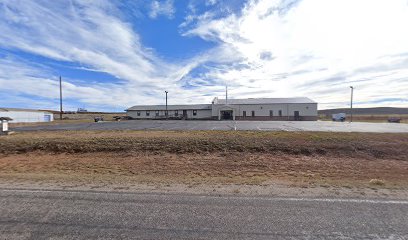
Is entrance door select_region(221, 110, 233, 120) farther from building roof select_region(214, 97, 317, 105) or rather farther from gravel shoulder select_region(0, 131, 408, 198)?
gravel shoulder select_region(0, 131, 408, 198)

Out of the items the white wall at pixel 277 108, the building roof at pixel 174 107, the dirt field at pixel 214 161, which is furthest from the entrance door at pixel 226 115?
the dirt field at pixel 214 161

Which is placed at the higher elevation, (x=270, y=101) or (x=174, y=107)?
(x=270, y=101)

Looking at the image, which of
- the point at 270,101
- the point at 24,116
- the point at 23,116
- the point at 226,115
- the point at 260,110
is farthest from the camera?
the point at 270,101

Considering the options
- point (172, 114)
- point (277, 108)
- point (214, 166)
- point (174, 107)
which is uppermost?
point (174, 107)

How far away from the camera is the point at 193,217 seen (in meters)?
3.84

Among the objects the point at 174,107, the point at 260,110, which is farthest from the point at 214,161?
the point at 174,107

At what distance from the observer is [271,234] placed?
129 inches

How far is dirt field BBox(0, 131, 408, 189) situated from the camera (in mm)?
6797

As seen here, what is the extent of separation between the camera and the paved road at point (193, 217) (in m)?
3.32

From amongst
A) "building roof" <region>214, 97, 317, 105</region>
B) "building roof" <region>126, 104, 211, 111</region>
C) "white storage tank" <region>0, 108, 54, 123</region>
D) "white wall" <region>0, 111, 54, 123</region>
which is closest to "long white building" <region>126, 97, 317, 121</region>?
"building roof" <region>214, 97, 317, 105</region>

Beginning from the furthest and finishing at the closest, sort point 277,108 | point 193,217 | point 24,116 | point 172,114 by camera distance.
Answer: point 172,114 → point 277,108 → point 24,116 → point 193,217

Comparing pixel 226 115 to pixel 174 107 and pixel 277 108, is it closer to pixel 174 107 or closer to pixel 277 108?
pixel 277 108

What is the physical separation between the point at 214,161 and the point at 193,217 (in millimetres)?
5840

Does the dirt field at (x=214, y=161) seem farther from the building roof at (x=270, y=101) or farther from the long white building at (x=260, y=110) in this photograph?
the building roof at (x=270, y=101)
